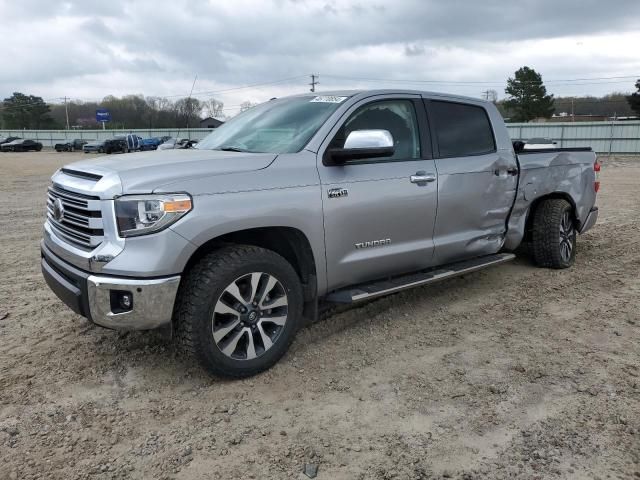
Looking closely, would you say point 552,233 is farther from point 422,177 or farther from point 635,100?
point 635,100

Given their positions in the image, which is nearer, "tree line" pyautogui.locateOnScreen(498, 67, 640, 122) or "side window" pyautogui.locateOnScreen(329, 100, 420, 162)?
"side window" pyautogui.locateOnScreen(329, 100, 420, 162)

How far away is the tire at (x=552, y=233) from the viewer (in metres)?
5.75

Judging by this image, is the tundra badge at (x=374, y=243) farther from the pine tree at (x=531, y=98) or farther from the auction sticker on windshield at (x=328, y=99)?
the pine tree at (x=531, y=98)

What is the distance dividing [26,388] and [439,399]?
2612mm

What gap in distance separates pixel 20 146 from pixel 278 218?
5749cm

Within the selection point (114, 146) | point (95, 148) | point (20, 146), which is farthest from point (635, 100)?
point (20, 146)

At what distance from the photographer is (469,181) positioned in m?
4.65

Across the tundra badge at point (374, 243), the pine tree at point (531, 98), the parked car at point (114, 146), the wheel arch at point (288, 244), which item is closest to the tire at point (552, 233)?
the tundra badge at point (374, 243)

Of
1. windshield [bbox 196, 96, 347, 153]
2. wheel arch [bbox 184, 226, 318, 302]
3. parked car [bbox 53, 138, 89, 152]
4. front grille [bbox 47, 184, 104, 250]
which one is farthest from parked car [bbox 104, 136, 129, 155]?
wheel arch [bbox 184, 226, 318, 302]

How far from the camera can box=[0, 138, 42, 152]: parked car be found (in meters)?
51.5

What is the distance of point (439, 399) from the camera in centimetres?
327

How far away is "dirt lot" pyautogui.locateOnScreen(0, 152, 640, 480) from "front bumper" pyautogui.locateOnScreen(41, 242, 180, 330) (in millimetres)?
537

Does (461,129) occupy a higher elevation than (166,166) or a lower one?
higher

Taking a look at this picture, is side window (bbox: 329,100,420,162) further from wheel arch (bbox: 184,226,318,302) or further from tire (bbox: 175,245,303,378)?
tire (bbox: 175,245,303,378)
